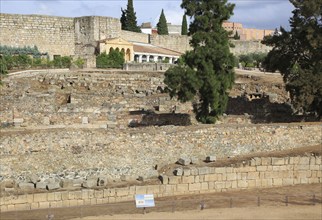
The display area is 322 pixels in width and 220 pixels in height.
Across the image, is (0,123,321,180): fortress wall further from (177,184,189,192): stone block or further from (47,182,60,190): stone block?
(177,184,189,192): stone block

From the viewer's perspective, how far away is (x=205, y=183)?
1975cm

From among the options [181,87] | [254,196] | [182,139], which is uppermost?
[181,87]

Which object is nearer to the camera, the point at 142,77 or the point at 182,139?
the point at 182,139

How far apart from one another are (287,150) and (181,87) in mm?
5389

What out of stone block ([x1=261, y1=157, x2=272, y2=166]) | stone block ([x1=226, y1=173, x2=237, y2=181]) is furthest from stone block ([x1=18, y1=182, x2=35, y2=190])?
stone block ([x1=261, y1=157, x2=272, y2=166])

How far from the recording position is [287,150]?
2283cm

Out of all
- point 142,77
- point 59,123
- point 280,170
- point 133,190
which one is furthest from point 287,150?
point 142,77

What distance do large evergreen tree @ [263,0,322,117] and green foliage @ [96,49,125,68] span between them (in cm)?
1710

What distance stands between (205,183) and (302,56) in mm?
11560

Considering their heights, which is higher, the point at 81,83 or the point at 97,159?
the point at 81,83

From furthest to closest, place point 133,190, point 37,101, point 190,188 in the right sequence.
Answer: point 37,101 → point 190,188 → point 133,190

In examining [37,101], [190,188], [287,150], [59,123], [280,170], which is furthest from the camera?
[37,101]

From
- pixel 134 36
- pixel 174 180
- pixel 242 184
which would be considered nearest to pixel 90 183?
pixel 174 180

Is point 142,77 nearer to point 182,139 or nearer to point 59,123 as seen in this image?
point 59,123
